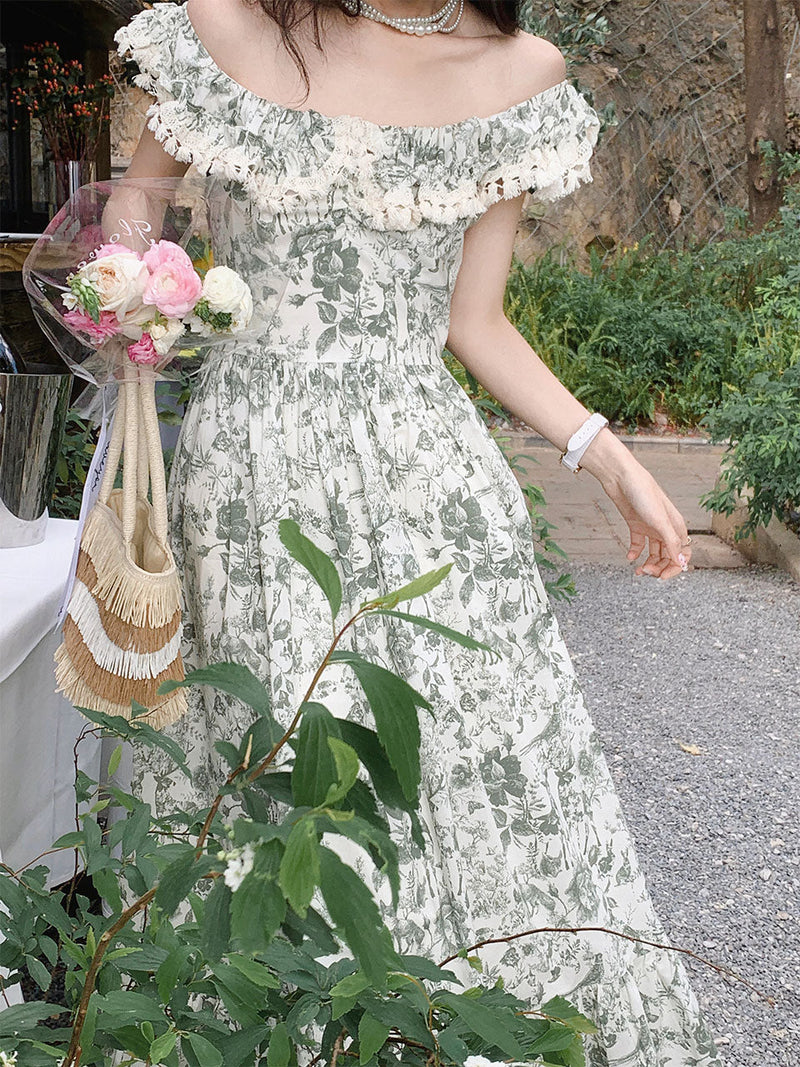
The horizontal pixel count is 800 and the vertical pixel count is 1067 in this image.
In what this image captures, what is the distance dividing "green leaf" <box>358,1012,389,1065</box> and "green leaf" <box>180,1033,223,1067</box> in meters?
0.08

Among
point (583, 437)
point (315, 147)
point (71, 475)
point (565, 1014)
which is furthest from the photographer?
point (71, 475)

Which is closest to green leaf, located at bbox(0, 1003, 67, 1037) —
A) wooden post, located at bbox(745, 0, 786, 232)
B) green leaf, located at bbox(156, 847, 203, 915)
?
green leaf, located at bbox(156, 847, 203, 915)

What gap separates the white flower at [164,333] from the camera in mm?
1298

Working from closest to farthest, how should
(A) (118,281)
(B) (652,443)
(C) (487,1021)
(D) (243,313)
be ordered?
(C) (487,1021)
(A) (118,281)
(D) (243,313)
(B) (652,443)

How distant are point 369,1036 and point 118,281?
827 mm

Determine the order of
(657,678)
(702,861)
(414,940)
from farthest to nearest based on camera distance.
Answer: (657,678) < (702,861) < (414,940)

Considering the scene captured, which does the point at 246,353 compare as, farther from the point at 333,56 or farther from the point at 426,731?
the point at 426,731

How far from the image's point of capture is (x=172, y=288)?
4.19 feet

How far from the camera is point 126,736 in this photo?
102cm

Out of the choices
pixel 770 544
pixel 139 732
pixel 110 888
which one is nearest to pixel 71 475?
pixel 139 732

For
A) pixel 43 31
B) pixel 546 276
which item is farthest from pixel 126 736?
pixel 546 276

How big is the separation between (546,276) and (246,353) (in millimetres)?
7525

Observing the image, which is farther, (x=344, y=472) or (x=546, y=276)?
(x=546, y=276)

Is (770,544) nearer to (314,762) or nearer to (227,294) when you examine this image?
(227,294)
